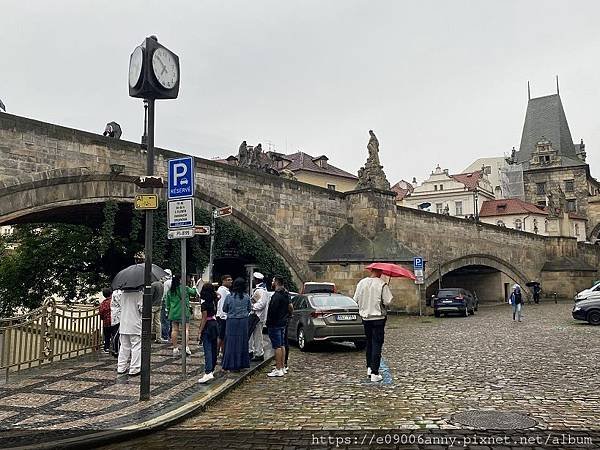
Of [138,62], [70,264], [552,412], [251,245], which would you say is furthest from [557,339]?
[70,264]

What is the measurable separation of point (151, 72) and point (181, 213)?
7.04ft

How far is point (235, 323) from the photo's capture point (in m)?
9.62

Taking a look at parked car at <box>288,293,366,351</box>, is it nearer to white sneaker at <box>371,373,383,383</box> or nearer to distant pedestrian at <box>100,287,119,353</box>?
white sneaker at <box>371,373,383,383</box>

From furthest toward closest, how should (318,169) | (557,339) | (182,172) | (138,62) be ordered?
(318,169) → (557,339) → (182,172) → (138,62)

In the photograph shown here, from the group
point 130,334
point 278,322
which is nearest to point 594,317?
point 278,322

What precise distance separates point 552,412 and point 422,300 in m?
18.7

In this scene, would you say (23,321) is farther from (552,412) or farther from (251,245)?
(251,245)

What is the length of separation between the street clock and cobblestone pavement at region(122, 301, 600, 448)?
175 inches

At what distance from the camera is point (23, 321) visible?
10461mm

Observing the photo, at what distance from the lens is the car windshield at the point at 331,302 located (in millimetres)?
13414

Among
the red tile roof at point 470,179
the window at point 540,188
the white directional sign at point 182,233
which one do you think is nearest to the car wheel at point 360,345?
the white directional sign at point 182,233

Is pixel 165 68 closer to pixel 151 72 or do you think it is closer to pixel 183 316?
pixel 151 72

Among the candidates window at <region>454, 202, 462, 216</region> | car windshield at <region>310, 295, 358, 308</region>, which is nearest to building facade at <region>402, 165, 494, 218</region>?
window at <region>454, 202, 462, 216</region>

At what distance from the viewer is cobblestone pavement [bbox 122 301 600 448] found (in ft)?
20.9
